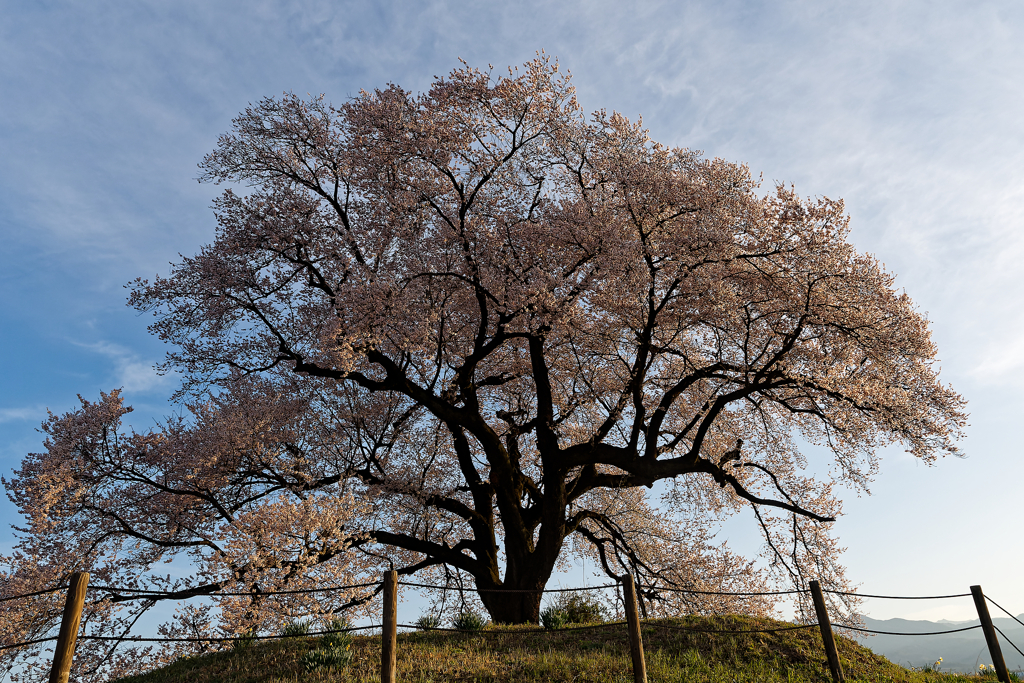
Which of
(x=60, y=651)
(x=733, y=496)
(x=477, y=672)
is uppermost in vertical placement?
(x=733, y=496)

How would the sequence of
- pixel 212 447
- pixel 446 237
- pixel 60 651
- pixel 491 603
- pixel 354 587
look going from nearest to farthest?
pixel 60 651, pixel 354 587, pixel 212 447, pixel 446 237, pixel 491 603

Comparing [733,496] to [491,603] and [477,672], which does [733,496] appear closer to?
[491,603]

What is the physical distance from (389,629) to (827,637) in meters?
7.78

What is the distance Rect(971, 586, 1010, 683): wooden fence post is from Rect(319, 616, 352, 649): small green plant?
11.6 meters

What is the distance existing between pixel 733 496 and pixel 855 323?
21.9ft

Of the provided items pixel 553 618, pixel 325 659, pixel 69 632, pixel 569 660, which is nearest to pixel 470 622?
pixel 553 618

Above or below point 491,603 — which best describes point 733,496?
above

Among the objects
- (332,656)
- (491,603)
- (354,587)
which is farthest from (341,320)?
(491,603)

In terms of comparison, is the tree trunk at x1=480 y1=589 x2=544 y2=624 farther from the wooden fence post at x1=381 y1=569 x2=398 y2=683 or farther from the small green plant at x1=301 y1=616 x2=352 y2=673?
the wooden fence post at x1=381 y1=569 x2=398 y2=683

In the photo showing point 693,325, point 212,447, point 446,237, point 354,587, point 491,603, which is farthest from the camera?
point 693,325

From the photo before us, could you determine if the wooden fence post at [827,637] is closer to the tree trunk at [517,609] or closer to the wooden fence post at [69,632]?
the tree trunk at [517,609]

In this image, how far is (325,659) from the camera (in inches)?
390

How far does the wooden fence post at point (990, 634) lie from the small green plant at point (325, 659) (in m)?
11.6

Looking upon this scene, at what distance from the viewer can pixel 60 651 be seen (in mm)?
7965
